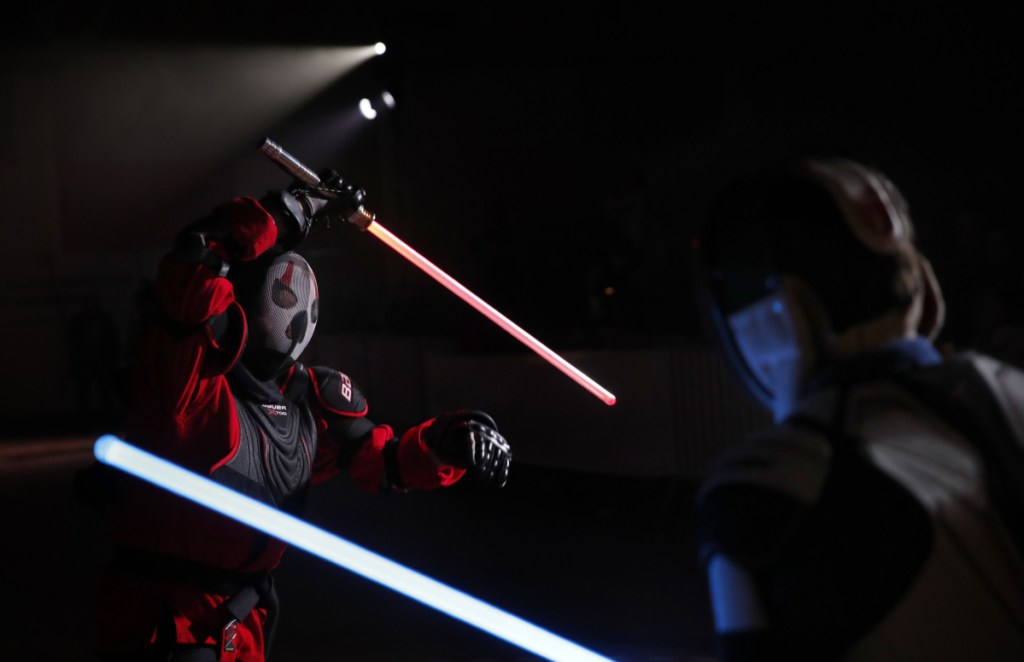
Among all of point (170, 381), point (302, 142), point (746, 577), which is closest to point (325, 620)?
point (170, 381)

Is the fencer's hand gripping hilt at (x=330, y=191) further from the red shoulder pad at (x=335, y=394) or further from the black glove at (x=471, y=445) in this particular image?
the black glove at (x=471, y=445)

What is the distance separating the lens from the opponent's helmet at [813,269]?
1.36 metres

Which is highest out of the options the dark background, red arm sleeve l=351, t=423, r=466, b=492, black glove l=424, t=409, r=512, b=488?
black glove l=424, t=409, r=512, b=488

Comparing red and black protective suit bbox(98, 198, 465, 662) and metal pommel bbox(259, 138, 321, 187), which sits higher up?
metal pommel bbox(259, 138, 321, 187)

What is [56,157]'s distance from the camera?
609 inches

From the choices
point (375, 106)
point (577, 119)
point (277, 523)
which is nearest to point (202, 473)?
point (277, 523)

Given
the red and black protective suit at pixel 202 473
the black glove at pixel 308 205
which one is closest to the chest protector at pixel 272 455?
the red and black protective suit at pixel 202 473

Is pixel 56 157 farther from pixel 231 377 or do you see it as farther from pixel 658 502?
pixel 231 377

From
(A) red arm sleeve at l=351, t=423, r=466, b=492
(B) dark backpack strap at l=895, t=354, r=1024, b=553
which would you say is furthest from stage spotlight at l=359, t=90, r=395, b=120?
(B) dark backpack strap at l=895, t=354, r=1024, b=553

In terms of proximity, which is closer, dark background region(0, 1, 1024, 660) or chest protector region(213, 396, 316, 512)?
chest protector region(213, 396, 316, 512)

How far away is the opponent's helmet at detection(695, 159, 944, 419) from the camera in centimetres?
136

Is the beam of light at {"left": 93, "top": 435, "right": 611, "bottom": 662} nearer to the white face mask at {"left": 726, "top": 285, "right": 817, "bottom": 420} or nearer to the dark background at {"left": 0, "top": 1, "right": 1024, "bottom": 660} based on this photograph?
the white face mask at {"left": 726, "top": 285, "right": 817, "bottom": 420}

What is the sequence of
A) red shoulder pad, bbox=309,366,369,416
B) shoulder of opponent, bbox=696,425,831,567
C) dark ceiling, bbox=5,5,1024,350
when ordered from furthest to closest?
dark ceiling, bbox=5,5,1024,350 → red shoulder pad, bbox=309,366,369,416 → shoulder of opponent, bbox=696,425,831,567

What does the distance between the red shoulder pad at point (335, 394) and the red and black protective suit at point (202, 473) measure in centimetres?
28
